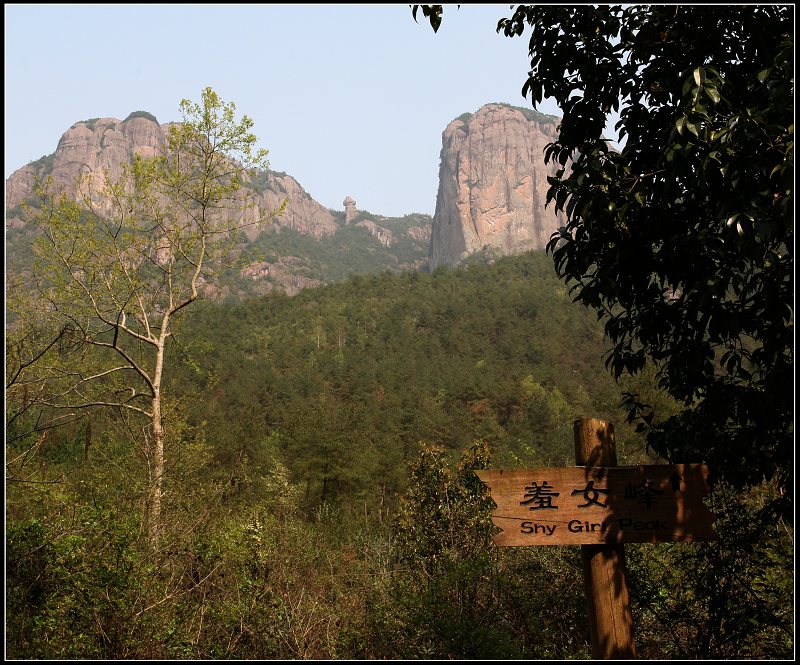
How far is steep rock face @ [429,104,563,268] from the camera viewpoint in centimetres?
12381

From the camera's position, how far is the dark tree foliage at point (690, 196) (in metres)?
2.60

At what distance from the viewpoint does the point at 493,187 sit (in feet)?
422

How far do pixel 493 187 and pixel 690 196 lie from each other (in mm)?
129552

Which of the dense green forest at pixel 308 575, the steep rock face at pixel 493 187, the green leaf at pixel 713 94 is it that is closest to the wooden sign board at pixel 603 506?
the dense green forest at pixel 308 575

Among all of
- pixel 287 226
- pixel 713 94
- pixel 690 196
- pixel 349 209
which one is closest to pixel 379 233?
pixel 349 209

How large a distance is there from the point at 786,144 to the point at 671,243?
2.18 feet

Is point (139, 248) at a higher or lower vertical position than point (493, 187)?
lower

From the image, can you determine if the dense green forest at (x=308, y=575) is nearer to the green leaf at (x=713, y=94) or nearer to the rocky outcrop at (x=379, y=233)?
the green leaf at (x=713, y=94)

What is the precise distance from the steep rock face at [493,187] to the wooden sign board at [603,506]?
11874 centimetres

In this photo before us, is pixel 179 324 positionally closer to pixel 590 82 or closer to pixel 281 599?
pixel 281 599

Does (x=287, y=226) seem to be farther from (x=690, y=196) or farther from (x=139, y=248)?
(x=690, y=196)

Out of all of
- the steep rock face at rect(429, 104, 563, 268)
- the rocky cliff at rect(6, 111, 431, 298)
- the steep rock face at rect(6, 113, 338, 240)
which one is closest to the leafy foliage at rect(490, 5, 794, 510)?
the rocky cliff at rect(6, 111, 431, 298)

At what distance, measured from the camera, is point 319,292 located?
7350 cm

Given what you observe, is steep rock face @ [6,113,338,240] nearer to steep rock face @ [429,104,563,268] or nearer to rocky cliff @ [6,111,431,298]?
rocky cliff @ [6,111,431,298]
